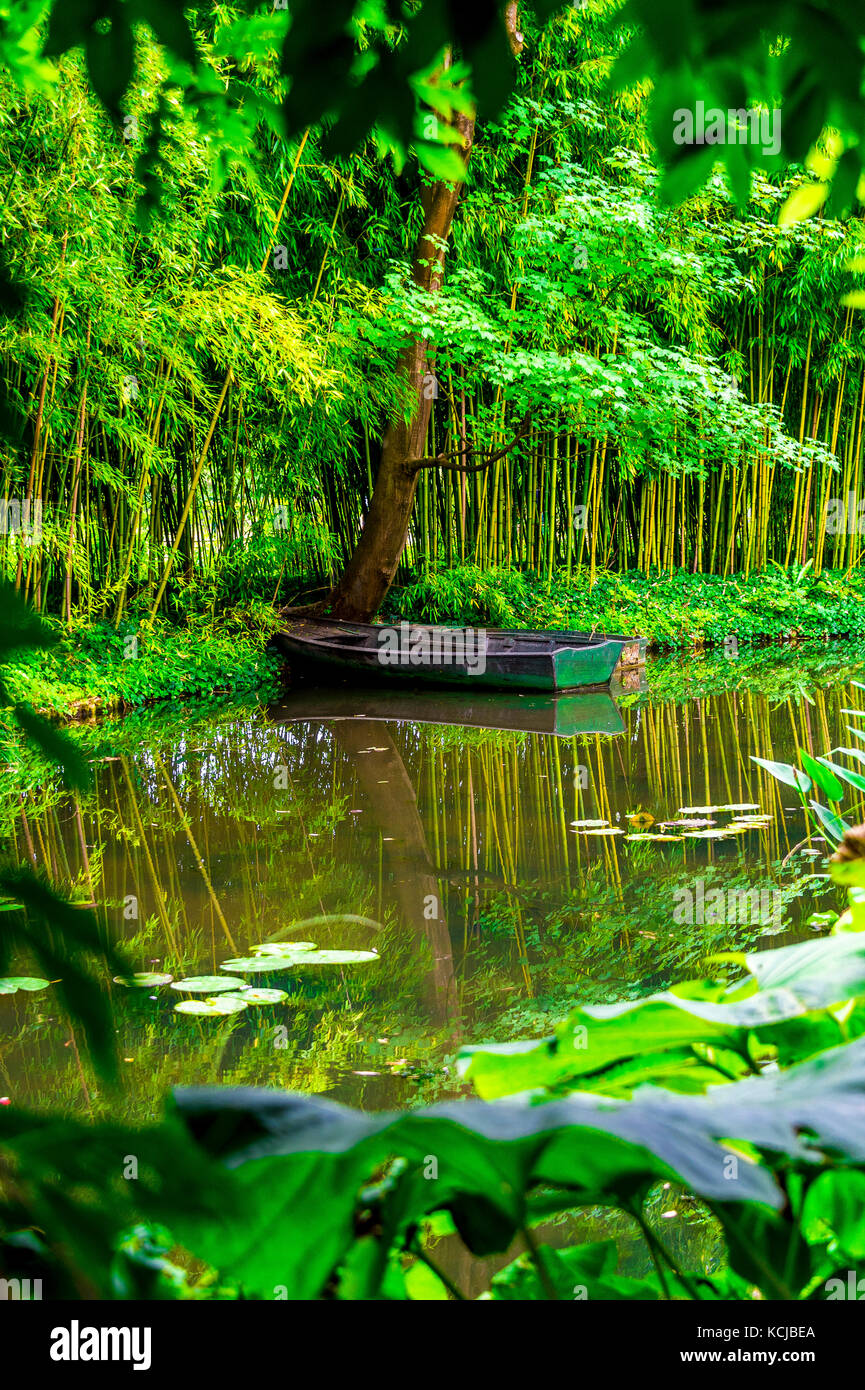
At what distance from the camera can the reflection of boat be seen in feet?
17.3

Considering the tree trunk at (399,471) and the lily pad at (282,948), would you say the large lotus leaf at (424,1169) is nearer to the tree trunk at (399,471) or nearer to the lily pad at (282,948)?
the lily pad at (282,948)

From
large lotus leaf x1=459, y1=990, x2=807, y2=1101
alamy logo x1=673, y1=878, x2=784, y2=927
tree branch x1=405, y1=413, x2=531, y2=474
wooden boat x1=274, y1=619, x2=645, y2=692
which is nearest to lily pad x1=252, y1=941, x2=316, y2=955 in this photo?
alamy logo x1=673, y1=878, x2=784, y2=927

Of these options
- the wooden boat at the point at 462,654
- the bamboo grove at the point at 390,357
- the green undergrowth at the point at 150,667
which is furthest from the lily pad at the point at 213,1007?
the wooden boat at the point at 462,654

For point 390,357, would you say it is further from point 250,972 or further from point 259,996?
point 259,996

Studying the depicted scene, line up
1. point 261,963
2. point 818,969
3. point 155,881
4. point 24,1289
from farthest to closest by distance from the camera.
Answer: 1. point 155,881
2. point 261,963
3. point 818,969
4. point 24,1289

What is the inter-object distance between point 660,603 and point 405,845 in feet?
18.5

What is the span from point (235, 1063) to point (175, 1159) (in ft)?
5.45

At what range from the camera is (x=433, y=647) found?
668 centimetres

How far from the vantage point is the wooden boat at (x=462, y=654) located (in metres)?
6.27

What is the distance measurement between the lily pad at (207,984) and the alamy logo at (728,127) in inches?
71.9

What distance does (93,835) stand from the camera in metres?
3.51

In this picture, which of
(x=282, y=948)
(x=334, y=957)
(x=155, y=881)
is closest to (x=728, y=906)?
(x=334, y=957)

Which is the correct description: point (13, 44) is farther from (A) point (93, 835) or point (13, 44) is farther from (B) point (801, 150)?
(A) point (93, 835)

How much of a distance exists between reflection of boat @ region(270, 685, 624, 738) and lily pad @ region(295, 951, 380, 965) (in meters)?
2.63
